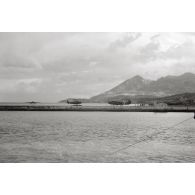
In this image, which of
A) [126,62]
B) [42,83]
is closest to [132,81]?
[126,62]

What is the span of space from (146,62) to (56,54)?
264cm

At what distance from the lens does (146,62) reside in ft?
28.4

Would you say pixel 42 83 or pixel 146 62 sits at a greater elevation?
pixel 146 62

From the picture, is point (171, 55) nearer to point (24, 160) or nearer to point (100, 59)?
point (100, 59)

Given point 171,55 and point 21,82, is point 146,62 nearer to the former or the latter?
point 171,55

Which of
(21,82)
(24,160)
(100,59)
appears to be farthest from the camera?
(100,59)
